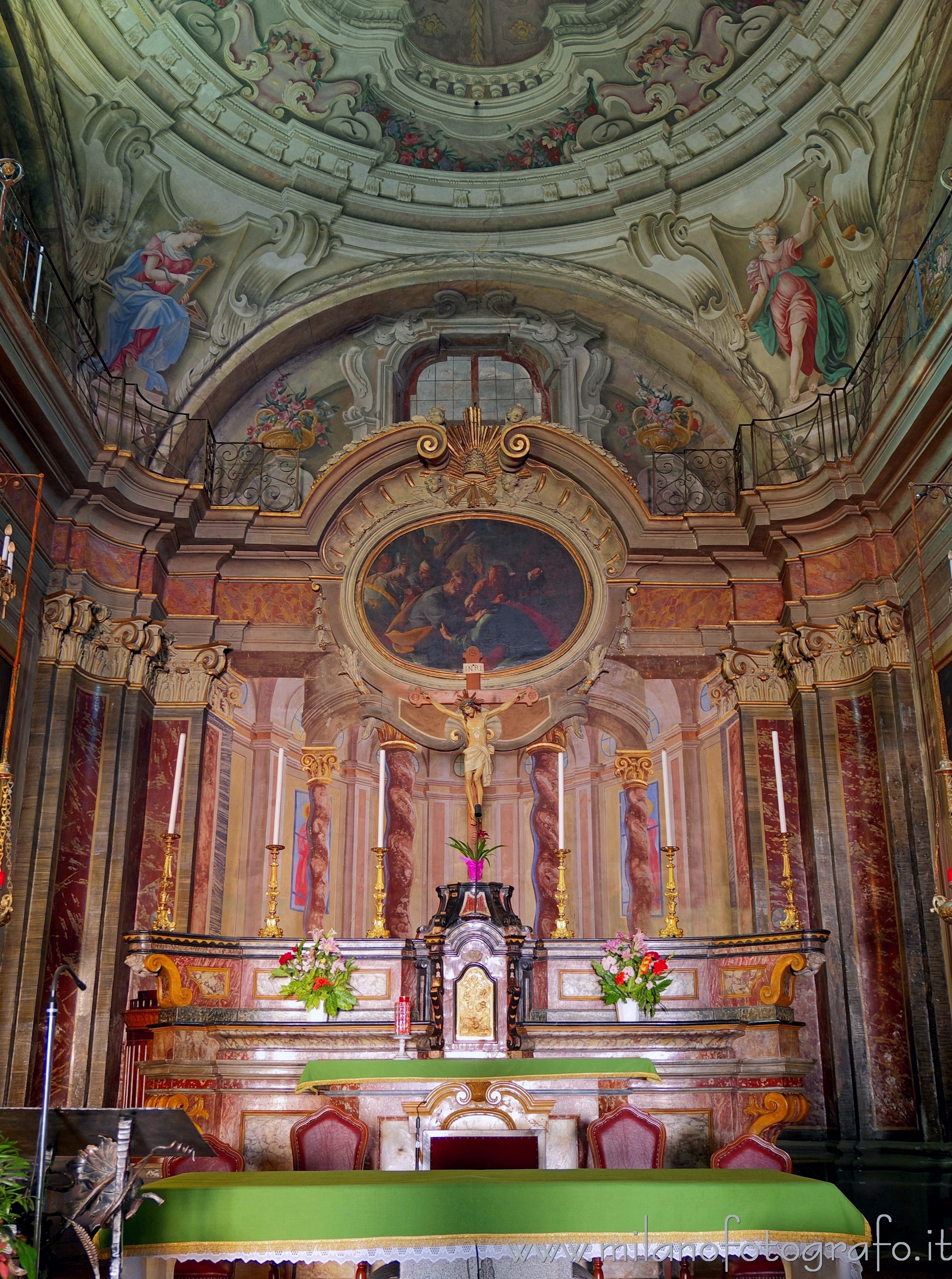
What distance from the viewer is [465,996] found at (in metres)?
8.55

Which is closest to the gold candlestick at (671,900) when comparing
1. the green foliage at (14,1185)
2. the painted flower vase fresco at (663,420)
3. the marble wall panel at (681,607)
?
the marble wall panel at (681,607)

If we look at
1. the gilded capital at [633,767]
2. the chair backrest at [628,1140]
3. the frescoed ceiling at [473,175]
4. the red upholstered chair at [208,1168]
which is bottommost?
the red upholstered chair at [208,1168]

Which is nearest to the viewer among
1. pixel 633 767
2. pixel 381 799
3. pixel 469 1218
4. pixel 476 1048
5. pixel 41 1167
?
pixel 41 1167

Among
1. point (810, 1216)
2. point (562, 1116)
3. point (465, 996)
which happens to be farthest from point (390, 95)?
point (810, 1216)

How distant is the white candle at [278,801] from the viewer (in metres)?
10.2

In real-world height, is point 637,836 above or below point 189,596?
below

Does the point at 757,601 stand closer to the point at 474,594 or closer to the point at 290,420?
the point at 474,594

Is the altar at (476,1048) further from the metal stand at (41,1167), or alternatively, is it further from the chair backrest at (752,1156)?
the metal stand at (41,1167)

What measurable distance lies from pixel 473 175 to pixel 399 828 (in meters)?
7.23

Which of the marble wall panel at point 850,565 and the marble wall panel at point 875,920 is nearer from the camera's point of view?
the marble wall panel at point 875,920

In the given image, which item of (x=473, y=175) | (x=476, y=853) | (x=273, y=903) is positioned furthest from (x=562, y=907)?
(x=473, y=175)

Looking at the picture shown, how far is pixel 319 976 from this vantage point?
933 cm

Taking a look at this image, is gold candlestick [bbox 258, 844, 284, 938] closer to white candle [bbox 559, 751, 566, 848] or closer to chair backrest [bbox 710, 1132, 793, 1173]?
white candle [bbox 559, 751, 566, 848]

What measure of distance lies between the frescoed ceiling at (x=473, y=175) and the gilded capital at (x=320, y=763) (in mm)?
3688
